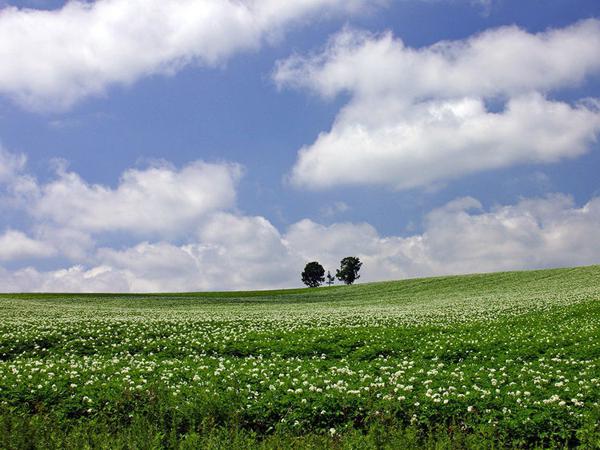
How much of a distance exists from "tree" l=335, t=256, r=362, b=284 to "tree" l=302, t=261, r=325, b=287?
5704 mm

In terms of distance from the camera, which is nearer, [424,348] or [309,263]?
[424,348]

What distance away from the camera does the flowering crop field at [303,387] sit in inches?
378

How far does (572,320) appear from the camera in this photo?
99.6ft

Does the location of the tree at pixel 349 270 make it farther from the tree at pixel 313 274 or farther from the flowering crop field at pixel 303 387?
the flowering crop field at pixel 303 387

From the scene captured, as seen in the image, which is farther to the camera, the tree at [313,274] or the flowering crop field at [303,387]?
the tree at [313,274]

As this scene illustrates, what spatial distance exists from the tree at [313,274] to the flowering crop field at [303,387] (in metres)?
128

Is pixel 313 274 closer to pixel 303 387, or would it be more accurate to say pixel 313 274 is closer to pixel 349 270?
pixel 349 270

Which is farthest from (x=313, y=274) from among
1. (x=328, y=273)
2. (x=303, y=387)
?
(x=303, y=387)

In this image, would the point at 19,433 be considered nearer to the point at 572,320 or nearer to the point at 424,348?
the point at 424,348

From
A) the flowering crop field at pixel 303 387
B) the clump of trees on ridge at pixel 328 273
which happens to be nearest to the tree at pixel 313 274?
the clump of trees on ridge at pixel 328 273

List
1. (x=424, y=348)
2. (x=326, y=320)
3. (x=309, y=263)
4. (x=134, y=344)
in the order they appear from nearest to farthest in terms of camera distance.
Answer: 1. (x=424, y=348)
2. (x=134, y=344)
3. (x=326, y=320)
4. (x=309, y=263)

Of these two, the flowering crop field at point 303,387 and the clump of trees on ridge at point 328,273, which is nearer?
the flowering crop field at point 303,387

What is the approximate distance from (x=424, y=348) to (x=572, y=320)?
564 inches

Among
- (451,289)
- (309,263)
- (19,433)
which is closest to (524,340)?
(19,433)
